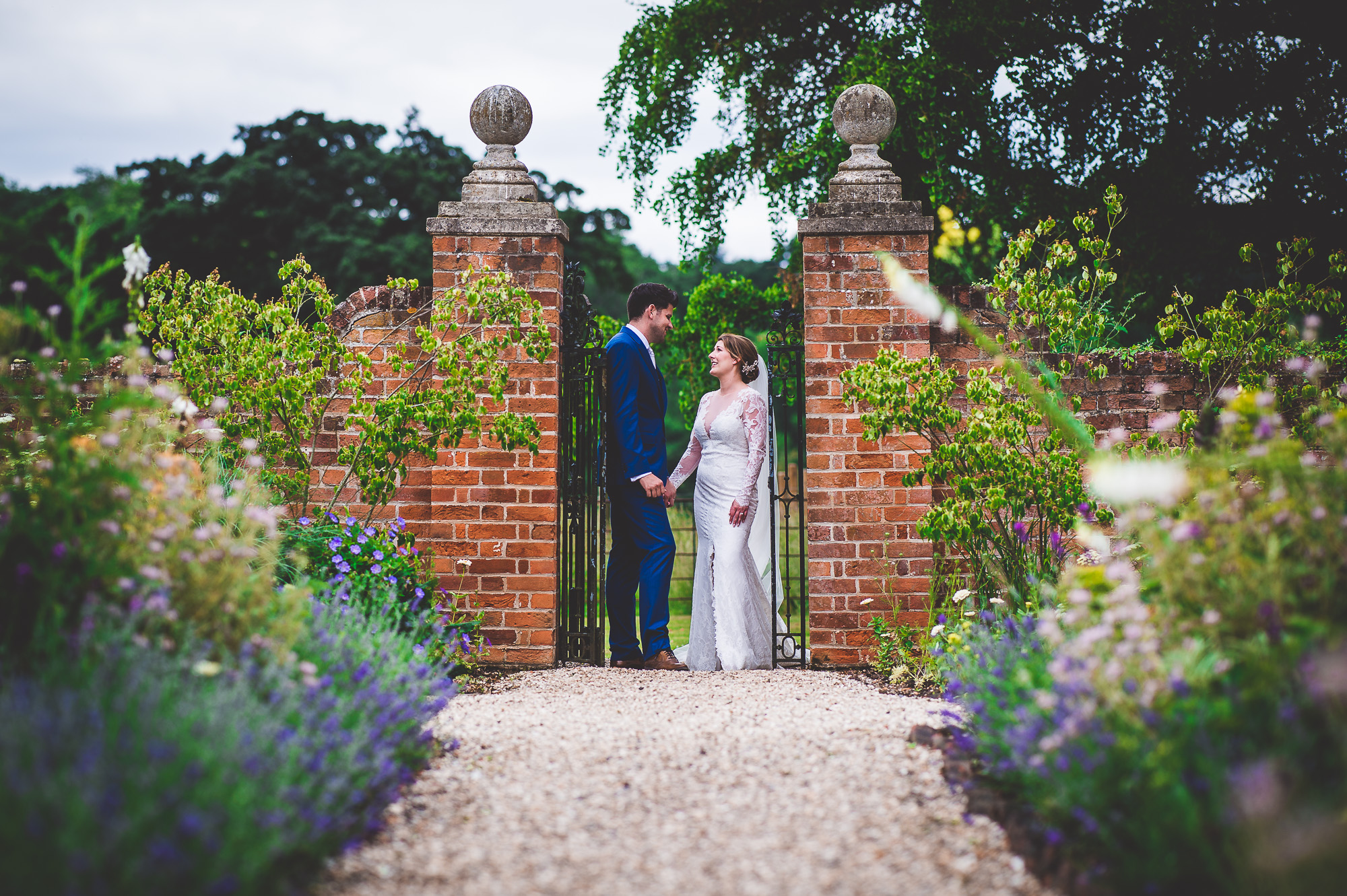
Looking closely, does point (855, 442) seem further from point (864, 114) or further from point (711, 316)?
point (711, 316)

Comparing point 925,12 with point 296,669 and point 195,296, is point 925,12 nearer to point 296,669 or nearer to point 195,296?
point 195,296

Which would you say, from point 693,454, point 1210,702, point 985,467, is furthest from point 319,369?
point 1210,702

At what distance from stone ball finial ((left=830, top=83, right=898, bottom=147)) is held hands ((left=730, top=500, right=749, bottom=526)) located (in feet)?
6.86

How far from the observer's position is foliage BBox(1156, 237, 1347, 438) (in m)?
4.68

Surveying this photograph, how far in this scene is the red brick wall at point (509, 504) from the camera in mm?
4934

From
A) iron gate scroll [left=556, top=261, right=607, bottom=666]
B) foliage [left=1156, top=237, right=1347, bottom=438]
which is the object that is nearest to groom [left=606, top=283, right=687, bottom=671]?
iron gate scroll [left=556, top=261, right=607, bottom=666]

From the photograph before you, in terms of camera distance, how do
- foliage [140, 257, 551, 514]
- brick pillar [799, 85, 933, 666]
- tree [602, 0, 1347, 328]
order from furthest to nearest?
tree [602, 0, 1347, 328], brick pillar [799, 85, 933, 666], foliage [140, 257, 551, 514]

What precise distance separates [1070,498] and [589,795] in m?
2.63

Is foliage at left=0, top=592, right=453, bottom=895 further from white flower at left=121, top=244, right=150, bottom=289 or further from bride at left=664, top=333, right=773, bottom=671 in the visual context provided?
bride at left=664, top=333, right=773, bottom=671

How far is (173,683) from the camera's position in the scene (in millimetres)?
2385

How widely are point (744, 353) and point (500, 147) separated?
5.86 feet

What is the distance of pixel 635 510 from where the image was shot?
5145 mm

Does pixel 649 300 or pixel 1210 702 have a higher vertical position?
pixel 649 300

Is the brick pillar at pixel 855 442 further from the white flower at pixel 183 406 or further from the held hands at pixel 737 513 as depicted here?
the white flower at pixel 183 406
